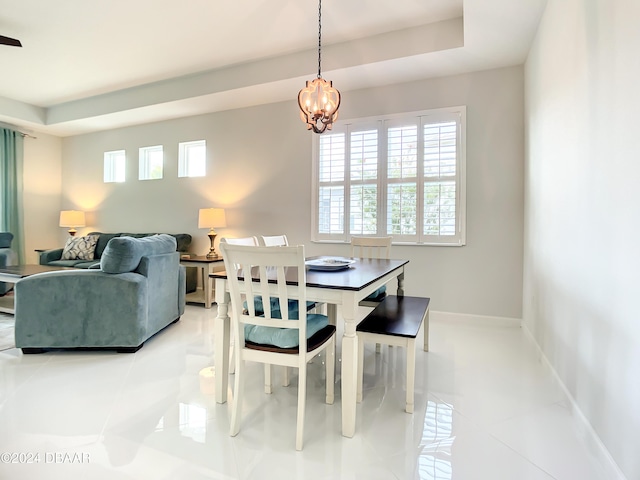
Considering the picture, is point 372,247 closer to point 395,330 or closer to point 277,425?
point 395,330

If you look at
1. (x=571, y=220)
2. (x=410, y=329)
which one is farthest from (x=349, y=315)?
(x=571, y=220)

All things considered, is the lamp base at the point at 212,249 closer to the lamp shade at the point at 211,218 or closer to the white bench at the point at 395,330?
the lamp shade at the point at 211,218

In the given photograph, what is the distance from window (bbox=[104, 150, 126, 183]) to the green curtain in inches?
51.4

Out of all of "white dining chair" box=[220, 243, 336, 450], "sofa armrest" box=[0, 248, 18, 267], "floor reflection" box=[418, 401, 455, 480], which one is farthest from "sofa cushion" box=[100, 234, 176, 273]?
"sofa armrest" box=[0, 248, 18, 267]

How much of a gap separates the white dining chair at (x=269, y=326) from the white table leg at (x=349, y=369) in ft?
0.53

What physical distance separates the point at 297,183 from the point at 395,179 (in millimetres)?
1277

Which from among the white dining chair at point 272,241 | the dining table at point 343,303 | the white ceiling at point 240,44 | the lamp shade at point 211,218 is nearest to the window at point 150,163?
Answer: the white ceiling at point 240,44

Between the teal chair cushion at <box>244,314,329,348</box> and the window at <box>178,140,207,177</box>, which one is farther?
the window at <box>178,140,207,177</box>

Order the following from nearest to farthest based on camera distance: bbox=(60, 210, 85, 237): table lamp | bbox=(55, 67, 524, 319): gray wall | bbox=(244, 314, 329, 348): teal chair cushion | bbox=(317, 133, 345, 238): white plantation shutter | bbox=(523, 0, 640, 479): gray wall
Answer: bbox=(523, 0, 640, 479): gray wall → bbox=(244, 314, 329, 348): teal chair cushion → bbox=(55, 67, 524, 319): gray wall → bbox=(317, 133, 345, 238): white plantation shutter → bbox=(60, 210, 85, 237): table lamp

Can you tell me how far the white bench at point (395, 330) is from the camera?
1861 mm

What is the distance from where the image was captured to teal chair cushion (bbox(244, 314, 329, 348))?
1.64m

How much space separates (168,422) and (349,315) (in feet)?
3.61

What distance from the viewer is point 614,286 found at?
1.38 metres

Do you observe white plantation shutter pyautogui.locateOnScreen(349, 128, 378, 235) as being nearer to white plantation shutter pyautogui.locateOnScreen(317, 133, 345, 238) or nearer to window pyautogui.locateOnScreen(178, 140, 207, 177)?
white plantation shutter pyautogui.locateOnScreen(317, 133, 345, 238)
